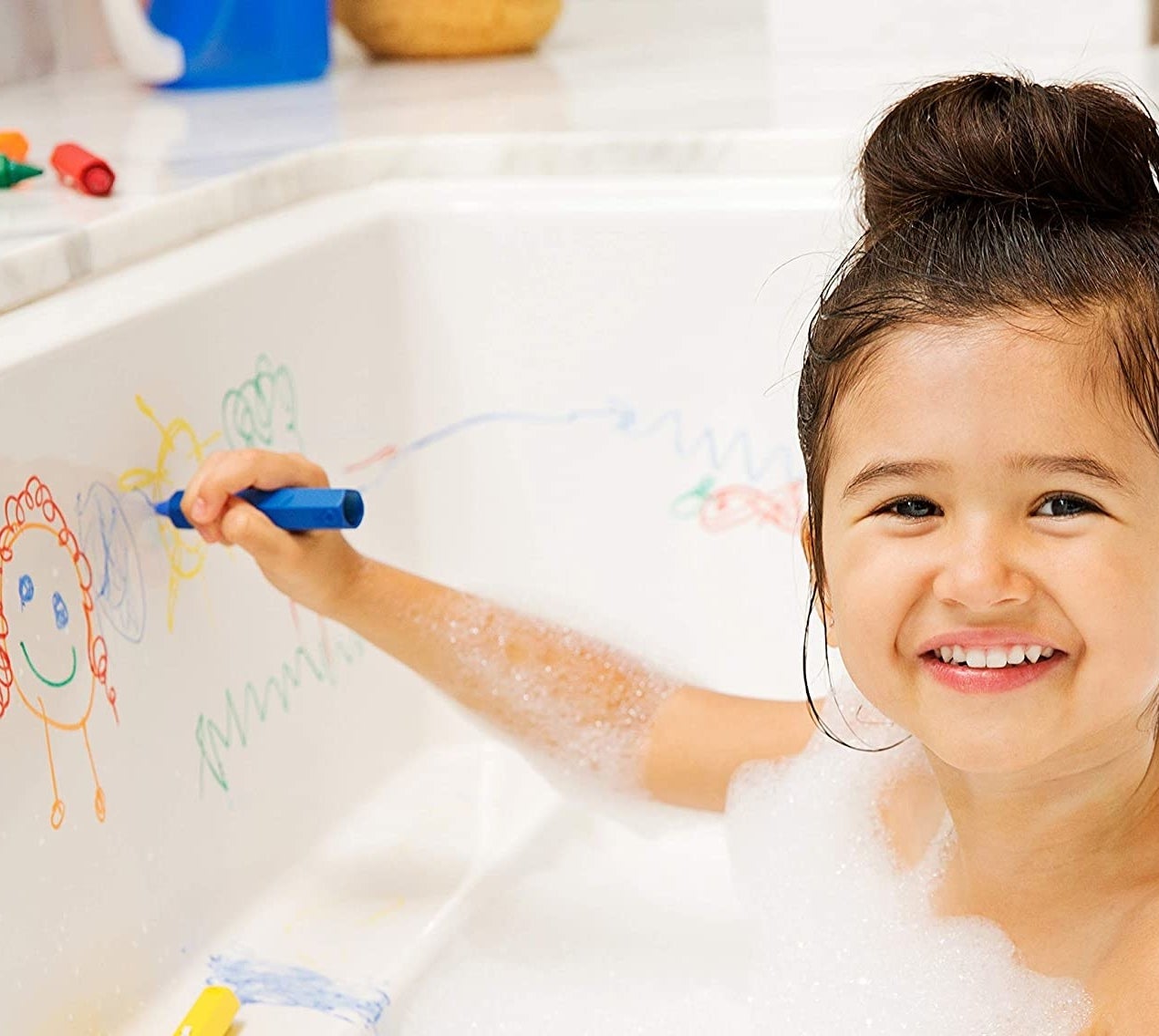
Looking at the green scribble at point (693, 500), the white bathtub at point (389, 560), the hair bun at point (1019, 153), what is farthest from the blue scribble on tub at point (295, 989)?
the hair bun at point (1019, 153)

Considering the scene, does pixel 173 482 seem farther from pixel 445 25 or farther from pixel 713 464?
pixel 445 25

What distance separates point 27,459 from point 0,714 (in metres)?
0.12

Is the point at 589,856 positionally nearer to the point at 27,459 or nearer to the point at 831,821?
the point at 831,821

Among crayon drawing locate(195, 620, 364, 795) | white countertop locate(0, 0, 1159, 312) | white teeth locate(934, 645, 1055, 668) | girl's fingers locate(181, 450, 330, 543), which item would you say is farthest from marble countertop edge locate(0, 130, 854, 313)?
white teeth locate(934, 645, 1055, 668)

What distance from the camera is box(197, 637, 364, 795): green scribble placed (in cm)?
102

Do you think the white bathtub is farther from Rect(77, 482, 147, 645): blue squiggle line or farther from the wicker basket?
the wicker basket

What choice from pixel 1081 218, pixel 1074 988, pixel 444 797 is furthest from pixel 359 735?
pixel 1081 218

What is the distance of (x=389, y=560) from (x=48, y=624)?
1.25 ft

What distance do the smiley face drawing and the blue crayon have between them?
2.7 inches

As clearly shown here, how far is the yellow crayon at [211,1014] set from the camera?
3.03 feet

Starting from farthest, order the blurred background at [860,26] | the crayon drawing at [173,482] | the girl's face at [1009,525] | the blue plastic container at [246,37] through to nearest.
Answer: the blue plastic container at [246,37]
the blurred background at [860,26]
the crayon drawing at [173,482]
the girl's face at [1009,525]

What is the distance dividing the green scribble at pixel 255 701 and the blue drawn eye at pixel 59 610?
0.13 meters

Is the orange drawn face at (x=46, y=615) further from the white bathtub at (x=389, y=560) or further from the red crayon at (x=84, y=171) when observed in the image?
the red crayon at (x=84, y=171)

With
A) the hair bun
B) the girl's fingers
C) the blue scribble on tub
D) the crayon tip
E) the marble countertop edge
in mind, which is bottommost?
the blue scribble on tub
